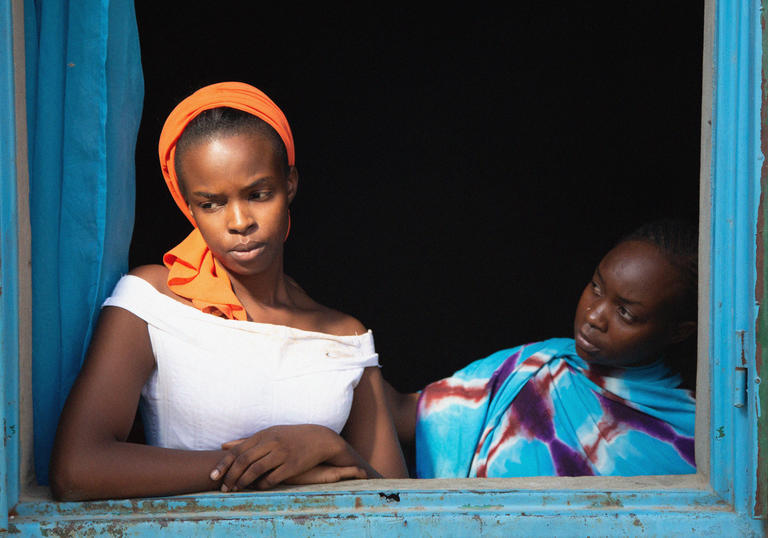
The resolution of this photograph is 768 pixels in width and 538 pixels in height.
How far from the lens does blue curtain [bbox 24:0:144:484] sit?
186 centimetres

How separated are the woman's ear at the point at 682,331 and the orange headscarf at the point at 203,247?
1.32m

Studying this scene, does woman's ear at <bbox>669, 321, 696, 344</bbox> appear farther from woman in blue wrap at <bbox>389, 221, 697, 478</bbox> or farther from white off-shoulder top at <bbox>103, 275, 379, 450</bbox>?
white off-shoulder top at <bbox>103, 275, 379, 450</bbox>

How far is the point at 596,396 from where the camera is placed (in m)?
2.65

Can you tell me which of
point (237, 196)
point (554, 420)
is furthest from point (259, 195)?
point (554, 420)

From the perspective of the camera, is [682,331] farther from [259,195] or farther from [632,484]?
[259,195]

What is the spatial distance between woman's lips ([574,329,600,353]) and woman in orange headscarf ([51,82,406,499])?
73 cm

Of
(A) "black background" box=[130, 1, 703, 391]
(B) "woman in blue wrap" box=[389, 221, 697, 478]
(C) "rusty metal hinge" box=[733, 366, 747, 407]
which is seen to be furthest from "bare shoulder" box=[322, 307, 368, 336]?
(A) "black background" box=[130, 1, 703, 391]

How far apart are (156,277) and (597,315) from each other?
1.30 metres

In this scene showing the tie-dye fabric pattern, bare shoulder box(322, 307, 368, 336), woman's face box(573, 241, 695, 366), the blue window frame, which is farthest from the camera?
woman's face box(573, 241, 695, 366)

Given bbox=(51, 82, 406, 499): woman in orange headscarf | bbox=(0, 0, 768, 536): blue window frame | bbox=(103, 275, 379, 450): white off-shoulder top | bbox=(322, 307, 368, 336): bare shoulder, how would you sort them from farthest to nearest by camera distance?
bbox=(322, 307, 368, 336): bare shoulder
bbox=(103, 275, 379, 450): white off-shoulder top
bbox=(51, 82, 406, 499): woman in orange headscarf
bbox=(0, 0, 768, 536): blue window frame

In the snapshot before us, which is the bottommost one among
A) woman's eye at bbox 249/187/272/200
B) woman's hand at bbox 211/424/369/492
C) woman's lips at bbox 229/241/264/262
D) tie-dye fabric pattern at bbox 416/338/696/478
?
tie-dye fabric pattern at bbox 416/338/696/478

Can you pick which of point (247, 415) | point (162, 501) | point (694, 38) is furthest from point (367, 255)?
point (162, 501)

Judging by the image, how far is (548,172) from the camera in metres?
3.98

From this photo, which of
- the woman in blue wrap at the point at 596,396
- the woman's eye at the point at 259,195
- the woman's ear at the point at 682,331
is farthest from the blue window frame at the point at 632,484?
the woman's ear at the point at 682,331
